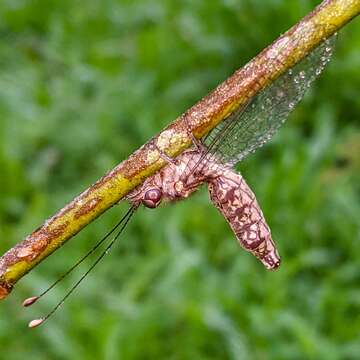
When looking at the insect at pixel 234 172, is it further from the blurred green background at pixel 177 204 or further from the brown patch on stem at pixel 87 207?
the blurred green background at pixel 177 204

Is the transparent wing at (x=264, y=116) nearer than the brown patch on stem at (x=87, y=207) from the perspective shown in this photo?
No

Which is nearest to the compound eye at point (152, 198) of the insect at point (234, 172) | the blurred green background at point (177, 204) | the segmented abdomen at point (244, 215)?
the insect at point (234, 172)

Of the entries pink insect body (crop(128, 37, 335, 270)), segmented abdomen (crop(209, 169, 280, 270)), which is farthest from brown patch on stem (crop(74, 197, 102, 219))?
segmented abdomen (crop(209, 169, 280, 270))

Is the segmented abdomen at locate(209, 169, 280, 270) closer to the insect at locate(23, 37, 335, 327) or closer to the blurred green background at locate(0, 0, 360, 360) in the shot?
the insect at locate(23, 37, 335, 327)

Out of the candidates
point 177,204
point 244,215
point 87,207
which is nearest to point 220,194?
point 244,215

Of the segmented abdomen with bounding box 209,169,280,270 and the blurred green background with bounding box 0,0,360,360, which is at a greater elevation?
the blurred green background with bounding box 0,0,360,360

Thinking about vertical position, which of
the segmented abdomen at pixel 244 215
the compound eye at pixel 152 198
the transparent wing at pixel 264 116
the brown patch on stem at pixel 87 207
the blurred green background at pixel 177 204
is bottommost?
the brown patch on stem at pixel 87 207

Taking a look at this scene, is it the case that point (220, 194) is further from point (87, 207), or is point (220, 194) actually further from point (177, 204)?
point (177, 204)
